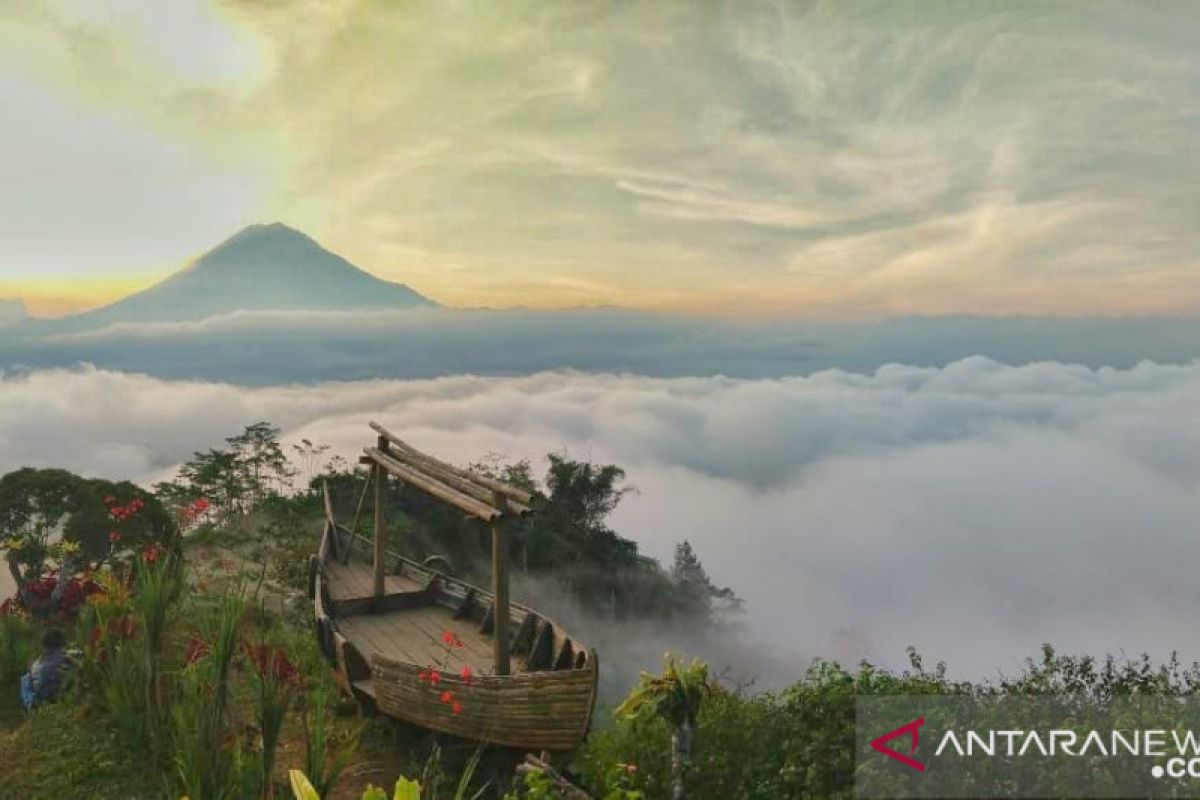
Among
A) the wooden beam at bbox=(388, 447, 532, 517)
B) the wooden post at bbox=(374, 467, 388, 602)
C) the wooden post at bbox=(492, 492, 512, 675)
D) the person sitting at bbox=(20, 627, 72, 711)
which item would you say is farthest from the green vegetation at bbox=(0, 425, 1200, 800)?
the wooden post at bbox=(374, 467, 388, 602)

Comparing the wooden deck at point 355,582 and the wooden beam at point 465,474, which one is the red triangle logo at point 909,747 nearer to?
the wooden beam at point 465,474

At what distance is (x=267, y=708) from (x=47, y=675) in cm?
578

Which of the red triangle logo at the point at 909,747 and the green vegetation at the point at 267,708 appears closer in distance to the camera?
the red triangle logo at the point at 909,747

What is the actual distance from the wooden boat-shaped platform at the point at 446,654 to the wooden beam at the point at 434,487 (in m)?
0.74

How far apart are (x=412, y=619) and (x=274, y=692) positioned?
650cm

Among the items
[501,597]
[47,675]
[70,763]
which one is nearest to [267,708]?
[501,597]

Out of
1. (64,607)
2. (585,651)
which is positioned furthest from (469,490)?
(64,607)

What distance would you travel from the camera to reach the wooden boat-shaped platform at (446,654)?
25.5 feet

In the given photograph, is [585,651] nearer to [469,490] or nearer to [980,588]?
[469,490]

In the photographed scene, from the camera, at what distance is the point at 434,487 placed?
10219 mm

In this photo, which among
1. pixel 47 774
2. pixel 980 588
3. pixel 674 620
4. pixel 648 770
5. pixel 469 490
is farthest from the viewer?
pixel 980 588

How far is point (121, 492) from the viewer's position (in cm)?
1402

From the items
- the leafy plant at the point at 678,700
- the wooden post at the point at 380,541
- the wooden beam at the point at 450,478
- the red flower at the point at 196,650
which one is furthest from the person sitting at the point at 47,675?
the leafy plant at the point at 678,700

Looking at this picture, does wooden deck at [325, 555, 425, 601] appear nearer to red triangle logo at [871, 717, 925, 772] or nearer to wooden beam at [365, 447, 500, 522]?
wooden beam at [365, 447, 500, 522]
